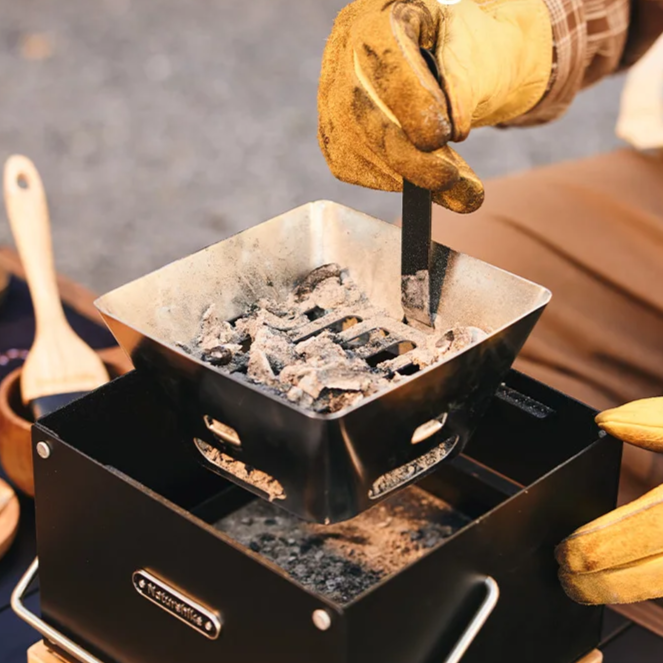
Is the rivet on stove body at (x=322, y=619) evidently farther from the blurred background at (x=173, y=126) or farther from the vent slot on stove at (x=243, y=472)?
the blurred background at (x=173, y=126)

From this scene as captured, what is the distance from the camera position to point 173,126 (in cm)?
384

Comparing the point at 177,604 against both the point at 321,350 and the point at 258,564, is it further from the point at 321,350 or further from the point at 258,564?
the point at 321,350

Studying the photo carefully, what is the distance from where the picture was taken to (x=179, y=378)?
0.89 m

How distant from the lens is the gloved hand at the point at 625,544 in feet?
3.01

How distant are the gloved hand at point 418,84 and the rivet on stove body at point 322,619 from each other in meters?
0.38

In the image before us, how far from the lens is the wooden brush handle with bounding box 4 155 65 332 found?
1380 mm

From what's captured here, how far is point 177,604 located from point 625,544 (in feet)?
1.35

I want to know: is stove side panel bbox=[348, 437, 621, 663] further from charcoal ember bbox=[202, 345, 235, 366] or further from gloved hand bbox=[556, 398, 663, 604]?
charcoal ember bbox=[202, 345, 235, 366]

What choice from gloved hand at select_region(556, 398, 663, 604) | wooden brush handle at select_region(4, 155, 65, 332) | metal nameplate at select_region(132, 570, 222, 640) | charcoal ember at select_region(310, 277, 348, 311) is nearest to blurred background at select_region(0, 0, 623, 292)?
wooden brush handle at select_region(4, 155, 65, 332)

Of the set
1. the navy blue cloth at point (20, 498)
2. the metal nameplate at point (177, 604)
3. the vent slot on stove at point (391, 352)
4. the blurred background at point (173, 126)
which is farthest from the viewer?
the blurred background at point (173, 126)

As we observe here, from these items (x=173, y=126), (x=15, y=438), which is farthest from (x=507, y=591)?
(x=173, y=126)

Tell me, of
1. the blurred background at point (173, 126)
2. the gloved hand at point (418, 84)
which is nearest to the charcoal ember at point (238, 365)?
the gloved hand at point (418, 84)

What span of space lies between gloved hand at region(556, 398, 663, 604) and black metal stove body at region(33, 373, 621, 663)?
0.02m

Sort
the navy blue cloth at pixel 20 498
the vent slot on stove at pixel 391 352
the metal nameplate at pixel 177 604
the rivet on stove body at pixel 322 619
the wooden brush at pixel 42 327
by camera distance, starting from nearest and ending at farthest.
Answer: the rivet on stove body at pixel 322 619 < the metal nameplate at pixel 177 604 < the vent slot on stove at pixel 391 352 < the navy blue cloth at pixel 20 498 < the wooden brush at pixel 42 327
